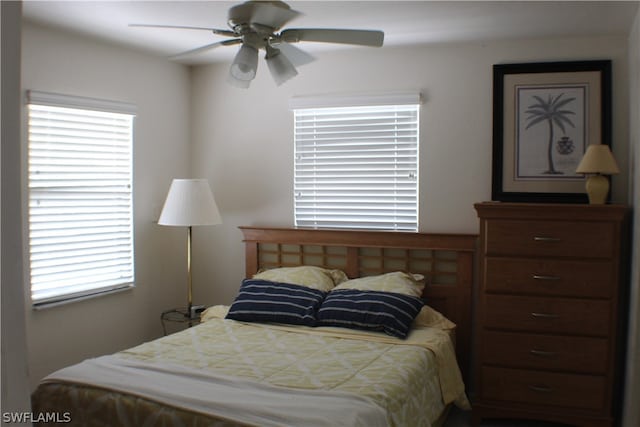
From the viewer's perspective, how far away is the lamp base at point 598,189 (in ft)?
11.0

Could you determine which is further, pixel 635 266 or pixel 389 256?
pixel 389 256

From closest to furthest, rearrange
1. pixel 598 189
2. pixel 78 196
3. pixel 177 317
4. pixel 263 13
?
pixel 263 13 → pixel 598 189 → pixel 78 196 → pixel 177 317

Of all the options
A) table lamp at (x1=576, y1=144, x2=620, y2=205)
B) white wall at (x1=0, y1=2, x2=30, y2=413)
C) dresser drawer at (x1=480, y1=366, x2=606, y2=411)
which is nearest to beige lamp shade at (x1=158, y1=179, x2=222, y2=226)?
dresser drawer at (x1=480, y1=366, x2=606, y2=411)

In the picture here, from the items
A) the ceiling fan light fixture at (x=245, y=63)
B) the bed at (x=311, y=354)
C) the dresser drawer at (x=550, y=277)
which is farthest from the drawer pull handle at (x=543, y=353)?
the ceiling fan light fixture at (x=245, y=63)

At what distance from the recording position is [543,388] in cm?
332

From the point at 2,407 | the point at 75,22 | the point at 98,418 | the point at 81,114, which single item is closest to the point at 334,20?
the point at 75,22

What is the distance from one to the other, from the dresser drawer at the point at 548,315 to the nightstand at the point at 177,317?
7.03 ft

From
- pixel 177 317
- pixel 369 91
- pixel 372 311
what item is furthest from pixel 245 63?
pixel 177 317


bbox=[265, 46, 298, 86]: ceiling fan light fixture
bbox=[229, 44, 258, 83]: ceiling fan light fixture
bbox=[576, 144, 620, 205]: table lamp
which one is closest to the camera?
bbox=[229, 44, 258, 83]: ceiling fan light fixture

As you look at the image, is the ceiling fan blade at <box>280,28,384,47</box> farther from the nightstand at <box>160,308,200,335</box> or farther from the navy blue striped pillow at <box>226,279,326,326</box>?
the nightstand at <box>160,308,200,335</box>

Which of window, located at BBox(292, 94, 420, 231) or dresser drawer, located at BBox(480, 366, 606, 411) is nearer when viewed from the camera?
dresser drawer, located at BBox(480, 366, 606, 411)

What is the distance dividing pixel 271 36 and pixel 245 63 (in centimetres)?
17

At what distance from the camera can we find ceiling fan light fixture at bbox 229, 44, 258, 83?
246cm

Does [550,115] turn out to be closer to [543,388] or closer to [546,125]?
[546,125]
